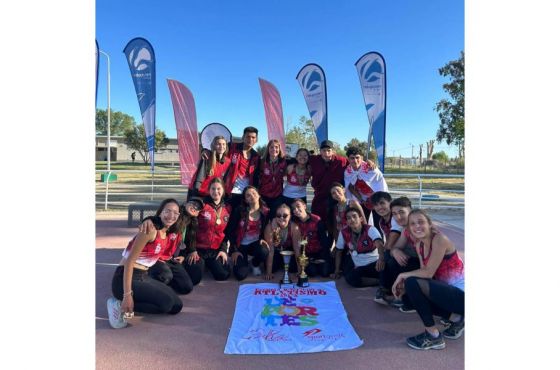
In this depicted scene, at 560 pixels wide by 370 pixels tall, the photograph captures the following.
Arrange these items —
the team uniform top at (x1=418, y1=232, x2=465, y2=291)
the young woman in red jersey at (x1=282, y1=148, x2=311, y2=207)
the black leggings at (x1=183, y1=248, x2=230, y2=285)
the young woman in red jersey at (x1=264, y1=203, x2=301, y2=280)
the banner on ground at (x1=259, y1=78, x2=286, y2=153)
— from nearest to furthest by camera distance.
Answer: the team uniform top at (x1=418, y1=232, x2=465, y2=291) → the black leggings at (x1=183, y1=248, x2=230, y2=285) → the young woman in red jersey at (x1=264, y1=203, x2=301, y2=280) → the young woman in red jersey at (x1=282, y1=148, x2=311, y2=207) → the banner on ground at (x1=259, y1=78, x2=286, y2=153)

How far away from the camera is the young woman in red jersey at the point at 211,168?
15.4 ft

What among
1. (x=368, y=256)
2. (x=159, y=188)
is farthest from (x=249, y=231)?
(x=159, y=188)

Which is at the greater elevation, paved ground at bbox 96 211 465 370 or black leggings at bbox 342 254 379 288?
black leggings at bbox 342 254 379 288

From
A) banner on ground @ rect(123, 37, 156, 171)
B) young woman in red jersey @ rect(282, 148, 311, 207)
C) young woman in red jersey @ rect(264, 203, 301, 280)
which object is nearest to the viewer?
young woman in red jersey @ rect(264, 203, 301, 280)

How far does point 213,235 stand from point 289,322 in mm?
1656

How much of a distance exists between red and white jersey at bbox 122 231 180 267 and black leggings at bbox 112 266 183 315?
0.12m

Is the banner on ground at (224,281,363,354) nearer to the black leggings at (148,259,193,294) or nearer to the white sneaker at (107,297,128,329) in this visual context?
the black leggings at (148,259,193,294)

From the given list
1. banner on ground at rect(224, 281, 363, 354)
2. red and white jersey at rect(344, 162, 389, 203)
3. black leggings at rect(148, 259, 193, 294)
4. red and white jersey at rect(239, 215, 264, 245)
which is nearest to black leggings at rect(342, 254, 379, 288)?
banner on ground at rect(224, 281, 363, 354)

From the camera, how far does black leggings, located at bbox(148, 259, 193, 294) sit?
139 inches

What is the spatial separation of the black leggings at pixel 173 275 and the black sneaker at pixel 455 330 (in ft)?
8.06

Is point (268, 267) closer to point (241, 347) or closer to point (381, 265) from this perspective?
point (381, 265)

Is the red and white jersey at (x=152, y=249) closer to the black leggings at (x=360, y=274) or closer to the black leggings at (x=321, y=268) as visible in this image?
the black leggings at (x=321, y=268)

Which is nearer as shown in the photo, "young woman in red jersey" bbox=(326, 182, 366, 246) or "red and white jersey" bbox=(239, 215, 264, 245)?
"young woman in red jersey" bbox=(326, 182, 366, 246)
